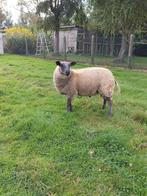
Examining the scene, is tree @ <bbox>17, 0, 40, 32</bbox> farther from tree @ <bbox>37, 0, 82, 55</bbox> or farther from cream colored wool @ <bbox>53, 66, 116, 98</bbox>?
cream colored wool @ <bbox>53, 66, 116, 98</bbox>

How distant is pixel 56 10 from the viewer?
21500 millimetres

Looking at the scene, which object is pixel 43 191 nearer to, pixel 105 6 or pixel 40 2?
pixel 105 6

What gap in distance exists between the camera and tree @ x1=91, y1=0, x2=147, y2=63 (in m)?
14.2

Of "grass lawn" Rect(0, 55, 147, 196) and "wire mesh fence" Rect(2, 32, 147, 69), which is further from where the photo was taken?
"wire mesh fence" Rect(2, 32, 147, 69)

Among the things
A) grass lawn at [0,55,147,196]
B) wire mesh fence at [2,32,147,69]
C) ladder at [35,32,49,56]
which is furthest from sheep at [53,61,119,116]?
ladder at [35,32,49,56]

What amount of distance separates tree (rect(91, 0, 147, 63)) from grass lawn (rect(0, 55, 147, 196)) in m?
8.36

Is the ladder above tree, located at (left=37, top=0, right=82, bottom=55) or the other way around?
the other way around

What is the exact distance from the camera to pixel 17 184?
143 inches

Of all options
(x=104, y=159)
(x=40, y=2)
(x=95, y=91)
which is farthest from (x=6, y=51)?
(x=104, y=159)

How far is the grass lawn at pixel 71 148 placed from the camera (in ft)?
11.8

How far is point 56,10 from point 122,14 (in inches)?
313

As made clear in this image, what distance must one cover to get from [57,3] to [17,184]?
1934 centimetres

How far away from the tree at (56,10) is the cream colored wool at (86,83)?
15778mm

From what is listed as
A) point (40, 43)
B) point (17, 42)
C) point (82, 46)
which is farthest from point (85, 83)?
point (82, 46)
